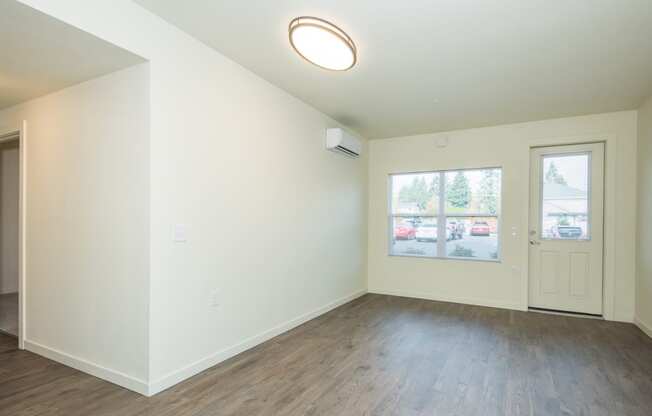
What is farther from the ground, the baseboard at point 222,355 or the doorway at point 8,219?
the doorway at point 8,219

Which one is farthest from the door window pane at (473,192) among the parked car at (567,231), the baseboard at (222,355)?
the baseboard at (222,355)

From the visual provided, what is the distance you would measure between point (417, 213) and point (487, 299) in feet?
5.24

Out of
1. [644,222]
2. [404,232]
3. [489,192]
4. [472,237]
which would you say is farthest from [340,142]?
[644,222]

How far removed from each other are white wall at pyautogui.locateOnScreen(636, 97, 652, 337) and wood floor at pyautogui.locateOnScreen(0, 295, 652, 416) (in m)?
0.28

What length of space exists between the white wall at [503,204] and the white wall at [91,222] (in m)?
3.92

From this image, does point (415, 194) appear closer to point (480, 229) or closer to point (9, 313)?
point (480, 229)

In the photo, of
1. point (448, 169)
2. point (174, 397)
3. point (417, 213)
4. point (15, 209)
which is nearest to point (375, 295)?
point (417, 213)

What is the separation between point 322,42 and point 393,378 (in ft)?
8.45

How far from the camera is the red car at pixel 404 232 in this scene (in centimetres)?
536

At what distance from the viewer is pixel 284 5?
6.99 feet

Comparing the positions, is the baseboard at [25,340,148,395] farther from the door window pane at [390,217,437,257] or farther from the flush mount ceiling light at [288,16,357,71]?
the door window pane at [390,217,437,257]

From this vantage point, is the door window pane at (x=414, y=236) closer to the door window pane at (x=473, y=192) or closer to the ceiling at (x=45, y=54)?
the door window pane at (x=473, y=192)

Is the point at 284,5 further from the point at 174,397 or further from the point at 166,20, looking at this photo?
the point at 174,397

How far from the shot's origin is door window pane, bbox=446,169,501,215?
480cm
